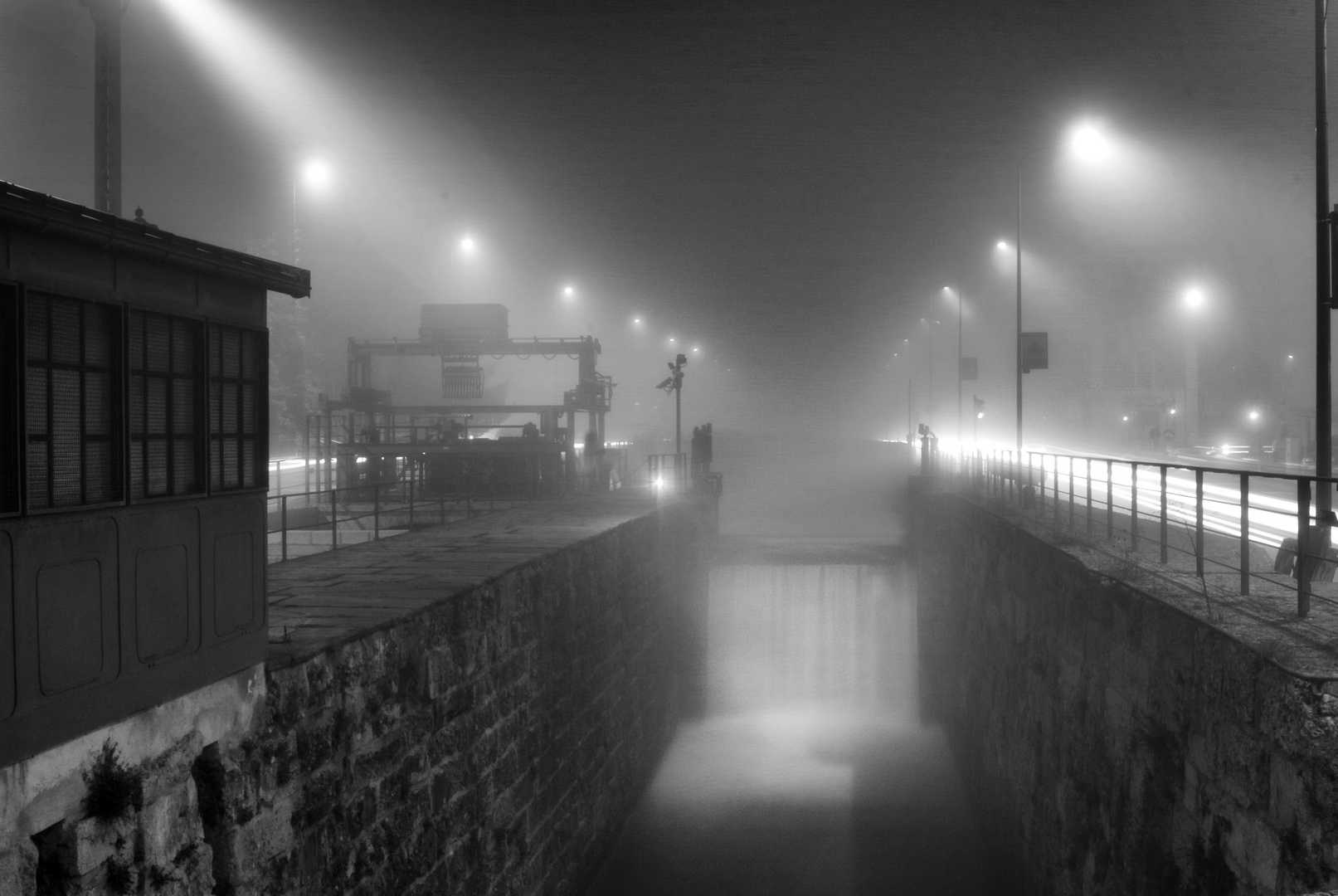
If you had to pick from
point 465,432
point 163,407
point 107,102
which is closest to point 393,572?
point 107,102

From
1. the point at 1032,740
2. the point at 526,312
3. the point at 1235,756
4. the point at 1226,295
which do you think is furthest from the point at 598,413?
the point at 526,312

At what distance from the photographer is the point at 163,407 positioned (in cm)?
609

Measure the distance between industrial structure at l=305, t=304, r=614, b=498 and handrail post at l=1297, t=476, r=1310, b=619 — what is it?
20.9 m

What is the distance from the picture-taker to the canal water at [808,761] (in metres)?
17.9

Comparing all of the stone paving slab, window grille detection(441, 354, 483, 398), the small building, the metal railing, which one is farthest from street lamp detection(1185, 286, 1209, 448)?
the small building

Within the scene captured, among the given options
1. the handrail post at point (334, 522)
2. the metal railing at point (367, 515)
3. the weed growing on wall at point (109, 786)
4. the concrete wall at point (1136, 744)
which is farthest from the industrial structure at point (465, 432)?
the weed growing on wall at point (109, 786)

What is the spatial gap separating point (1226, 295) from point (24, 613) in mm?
61415

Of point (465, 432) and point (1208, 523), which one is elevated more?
point (465, 432)

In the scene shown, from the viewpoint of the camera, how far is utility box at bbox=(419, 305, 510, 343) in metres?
34.7

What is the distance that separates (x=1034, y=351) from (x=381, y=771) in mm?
23562

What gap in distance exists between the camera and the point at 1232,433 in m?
60.6

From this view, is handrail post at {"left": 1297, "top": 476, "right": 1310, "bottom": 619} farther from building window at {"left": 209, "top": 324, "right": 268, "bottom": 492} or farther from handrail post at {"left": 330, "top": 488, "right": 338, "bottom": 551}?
handrail post at {"left": 330, "top": 488, "right": 338, "bottom": 551}

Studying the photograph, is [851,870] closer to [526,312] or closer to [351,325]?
[351,325]

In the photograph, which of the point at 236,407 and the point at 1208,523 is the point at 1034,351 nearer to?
the point at 1208,523
